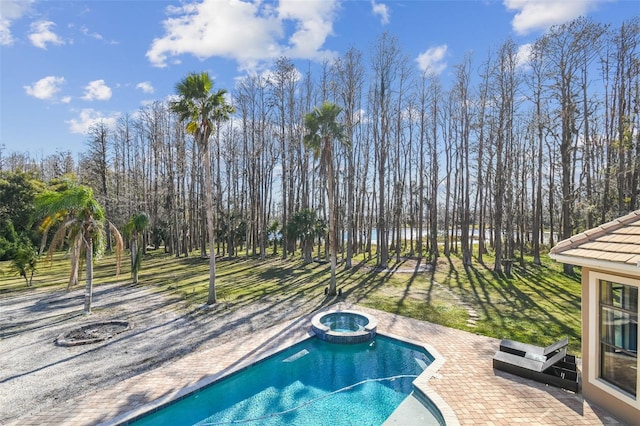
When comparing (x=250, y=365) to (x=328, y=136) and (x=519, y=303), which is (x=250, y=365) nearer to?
(x=328, y=136)

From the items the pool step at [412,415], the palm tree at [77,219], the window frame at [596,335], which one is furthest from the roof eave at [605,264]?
the palm tree at [77,219]

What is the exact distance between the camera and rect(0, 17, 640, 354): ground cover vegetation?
13.1 meters

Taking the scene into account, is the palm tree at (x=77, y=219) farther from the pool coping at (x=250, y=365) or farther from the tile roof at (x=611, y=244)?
the tile roof at (x=611, y=244)

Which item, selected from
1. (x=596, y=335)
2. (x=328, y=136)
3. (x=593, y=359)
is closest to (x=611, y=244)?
(x=596, y=335)

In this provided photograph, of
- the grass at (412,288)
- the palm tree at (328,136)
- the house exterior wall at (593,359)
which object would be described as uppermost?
the palm tree at (328,136)

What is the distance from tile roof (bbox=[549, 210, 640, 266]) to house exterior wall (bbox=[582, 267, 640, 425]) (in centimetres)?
39

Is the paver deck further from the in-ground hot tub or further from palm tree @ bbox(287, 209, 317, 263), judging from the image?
palm tree @ bbox(287, 209, 317, 263)

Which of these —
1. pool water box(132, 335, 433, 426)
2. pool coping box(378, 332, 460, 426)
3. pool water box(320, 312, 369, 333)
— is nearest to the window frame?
pool coping box(378, 332, 460, 426)

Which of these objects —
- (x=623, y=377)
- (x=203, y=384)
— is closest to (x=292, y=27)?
(x=203, y=384)

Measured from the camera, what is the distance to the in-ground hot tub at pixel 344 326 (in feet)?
27.6

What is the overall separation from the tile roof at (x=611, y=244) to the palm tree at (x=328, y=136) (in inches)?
315

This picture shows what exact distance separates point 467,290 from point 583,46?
528 inches

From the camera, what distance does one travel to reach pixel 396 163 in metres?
24.7

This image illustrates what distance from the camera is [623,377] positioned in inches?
187
